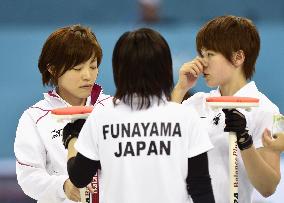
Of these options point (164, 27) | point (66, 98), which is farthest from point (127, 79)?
point (164, 27)

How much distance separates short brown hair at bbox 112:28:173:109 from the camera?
2.96 m

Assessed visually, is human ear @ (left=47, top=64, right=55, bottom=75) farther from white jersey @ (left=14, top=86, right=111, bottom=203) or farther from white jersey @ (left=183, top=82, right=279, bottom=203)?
white jersey @ (left=183, top=82, right=279, bottom=203)

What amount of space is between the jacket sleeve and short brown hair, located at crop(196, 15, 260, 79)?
852 mm

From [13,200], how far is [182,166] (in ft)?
12.8

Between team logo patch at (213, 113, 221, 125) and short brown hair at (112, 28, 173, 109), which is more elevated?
short brown hair at (112, 28, 173, 109)

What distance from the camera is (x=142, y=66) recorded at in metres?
2.96

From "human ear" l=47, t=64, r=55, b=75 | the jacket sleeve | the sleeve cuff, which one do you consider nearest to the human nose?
"human ear" l=47, t=64, r=55, b=75

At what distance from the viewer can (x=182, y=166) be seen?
9.82 feet

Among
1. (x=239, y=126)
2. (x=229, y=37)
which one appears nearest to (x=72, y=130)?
(x=239, y=126)

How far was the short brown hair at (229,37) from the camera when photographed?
11.8ft

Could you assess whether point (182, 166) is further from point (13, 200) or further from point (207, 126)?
point (13, 200)

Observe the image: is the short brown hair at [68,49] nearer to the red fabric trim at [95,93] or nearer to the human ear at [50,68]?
the human ear at [50,68]

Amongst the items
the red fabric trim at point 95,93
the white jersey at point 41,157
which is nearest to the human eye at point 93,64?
the red fabric trim at point 95,93

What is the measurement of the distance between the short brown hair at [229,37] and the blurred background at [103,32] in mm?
3394
